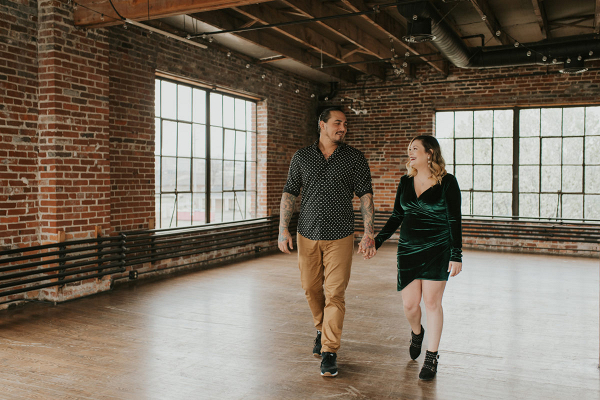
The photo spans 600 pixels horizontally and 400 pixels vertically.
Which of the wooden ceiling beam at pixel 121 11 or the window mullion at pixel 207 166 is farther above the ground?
the wooden ceiling beam at pixel 121 11

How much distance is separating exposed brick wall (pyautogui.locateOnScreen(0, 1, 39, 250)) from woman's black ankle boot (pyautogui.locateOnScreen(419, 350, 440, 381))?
4.12 metres

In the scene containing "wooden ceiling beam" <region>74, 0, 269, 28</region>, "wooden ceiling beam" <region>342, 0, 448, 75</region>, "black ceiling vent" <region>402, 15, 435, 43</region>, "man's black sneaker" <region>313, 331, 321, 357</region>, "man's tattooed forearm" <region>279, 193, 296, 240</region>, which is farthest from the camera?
"wooden ceiling beam" <region>342, 0, 448, 75</region>

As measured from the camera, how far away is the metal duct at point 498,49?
19.1 ft

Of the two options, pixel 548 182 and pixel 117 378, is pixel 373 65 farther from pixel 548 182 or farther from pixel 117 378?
pixel 117 378

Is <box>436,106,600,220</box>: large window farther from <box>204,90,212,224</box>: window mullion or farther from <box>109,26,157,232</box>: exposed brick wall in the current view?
<box>109,26,157,232</box>: exposed brick wall

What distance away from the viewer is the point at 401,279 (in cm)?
310

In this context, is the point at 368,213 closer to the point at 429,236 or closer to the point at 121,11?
the point at 429,236

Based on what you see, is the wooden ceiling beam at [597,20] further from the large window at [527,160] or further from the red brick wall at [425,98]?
the large window at [527,160]

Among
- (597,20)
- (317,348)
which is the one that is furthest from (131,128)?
(597,20)

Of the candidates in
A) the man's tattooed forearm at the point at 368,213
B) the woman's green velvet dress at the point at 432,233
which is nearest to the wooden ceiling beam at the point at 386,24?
the man's tattooed forearm at the point at 368,213

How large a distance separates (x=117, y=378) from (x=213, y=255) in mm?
4479

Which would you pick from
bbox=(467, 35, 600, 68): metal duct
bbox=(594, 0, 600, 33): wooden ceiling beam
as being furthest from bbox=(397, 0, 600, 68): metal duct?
bbox=(594, 0, 600, 33): wooden ceiling beam

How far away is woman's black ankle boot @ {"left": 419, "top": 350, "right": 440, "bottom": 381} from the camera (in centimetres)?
303

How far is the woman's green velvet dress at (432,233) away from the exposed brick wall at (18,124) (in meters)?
3.94
